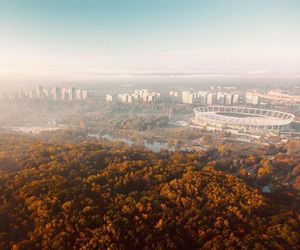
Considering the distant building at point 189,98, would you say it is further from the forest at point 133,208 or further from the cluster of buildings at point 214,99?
the forest at point 133,208

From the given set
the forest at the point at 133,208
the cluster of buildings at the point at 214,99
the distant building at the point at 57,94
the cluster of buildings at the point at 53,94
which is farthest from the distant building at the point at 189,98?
the forest at the point at 133,208

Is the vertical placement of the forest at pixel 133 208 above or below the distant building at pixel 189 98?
above

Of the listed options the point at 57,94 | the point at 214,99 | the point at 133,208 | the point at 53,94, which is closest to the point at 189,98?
the point at 214,99

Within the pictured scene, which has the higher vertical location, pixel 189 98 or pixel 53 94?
pixel 53 94

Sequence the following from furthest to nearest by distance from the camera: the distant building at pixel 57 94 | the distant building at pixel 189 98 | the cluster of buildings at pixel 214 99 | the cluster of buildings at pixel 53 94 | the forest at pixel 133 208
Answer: the distant building at pixel 189 98 < the distant building at pixel 57 94 < the cluster of buildings at pixel 214 99 < the cluster of buildings at pixel 53 94 < the forest at pixel 133 208

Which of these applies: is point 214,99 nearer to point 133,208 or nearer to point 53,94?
point 53,94

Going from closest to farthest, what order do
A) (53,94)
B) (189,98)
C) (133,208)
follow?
(133,208) → (189,98) → (53,94)

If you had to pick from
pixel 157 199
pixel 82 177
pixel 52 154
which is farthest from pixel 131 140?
pixel 157 199

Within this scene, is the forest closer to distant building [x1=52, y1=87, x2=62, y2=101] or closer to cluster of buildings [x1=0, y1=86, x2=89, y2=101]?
cluster of buildings [x1=0, y1=86, x2=89, y2=101]
